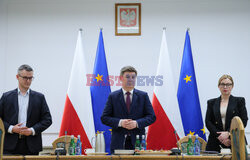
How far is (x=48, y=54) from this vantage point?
4.95 metres

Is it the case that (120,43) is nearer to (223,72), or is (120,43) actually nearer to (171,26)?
(171,26)

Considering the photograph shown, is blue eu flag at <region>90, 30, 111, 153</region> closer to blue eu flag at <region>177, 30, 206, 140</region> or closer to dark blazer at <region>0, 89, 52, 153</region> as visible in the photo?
blue eu flag at <region>177, 30, 206, 140</region>

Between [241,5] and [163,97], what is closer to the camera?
[163,97]

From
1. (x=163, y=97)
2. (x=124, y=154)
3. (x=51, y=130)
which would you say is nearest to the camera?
(x=124, y=154)

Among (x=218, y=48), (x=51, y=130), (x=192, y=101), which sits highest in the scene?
(x=218, y=48)

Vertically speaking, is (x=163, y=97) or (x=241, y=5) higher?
(x=241, y=5)

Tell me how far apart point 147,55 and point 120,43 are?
1.58ft

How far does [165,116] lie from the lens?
427 cm

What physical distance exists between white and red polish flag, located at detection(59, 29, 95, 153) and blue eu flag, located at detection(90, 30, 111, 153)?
84 millimetres

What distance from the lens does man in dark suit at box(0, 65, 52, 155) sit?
300cm

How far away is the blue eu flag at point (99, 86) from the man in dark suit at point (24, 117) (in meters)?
1.25

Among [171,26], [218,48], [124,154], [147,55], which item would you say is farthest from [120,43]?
[124,154]

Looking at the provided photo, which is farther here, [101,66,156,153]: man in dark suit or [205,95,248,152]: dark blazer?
[205,95,248,152]: dark blazer

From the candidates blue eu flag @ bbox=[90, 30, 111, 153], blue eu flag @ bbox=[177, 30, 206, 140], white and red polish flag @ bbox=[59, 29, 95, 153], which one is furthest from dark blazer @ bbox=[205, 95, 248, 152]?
white and red polish flag @ bbox=[59, 29, 95, 153]
